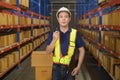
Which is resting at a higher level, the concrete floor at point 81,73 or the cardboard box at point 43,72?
the cardboard box at point 43,72

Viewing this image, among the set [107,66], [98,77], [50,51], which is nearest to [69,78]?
[50,51]

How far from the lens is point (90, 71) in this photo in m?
7.68

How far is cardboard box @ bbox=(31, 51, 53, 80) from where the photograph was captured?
450cm

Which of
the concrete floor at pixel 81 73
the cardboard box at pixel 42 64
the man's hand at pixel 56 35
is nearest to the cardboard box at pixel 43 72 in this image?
the cardboard box at pixel 42 64

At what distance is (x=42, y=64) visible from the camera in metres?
4.96

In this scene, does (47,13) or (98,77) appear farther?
(47,13)

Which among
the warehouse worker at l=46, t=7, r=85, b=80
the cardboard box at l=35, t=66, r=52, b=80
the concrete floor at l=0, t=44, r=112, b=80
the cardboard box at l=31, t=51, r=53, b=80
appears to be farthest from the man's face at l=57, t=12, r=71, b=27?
the concrete floor at l=0, t=44, r=112, b=80

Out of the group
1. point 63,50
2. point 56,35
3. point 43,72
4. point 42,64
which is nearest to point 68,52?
point 63,50

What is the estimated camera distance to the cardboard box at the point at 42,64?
14.8 feet

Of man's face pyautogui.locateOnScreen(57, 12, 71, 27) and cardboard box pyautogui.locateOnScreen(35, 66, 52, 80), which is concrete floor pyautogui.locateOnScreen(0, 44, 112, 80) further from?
man's face pyautogui.locateOnScreen(57, 12, 71, 27)

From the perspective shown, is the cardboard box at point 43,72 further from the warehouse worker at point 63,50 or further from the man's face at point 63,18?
the man's face at point 63,18

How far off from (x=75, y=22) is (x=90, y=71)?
14.3m

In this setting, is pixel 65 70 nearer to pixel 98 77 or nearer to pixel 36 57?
pixel 36 57

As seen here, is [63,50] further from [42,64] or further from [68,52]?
[42,64]
